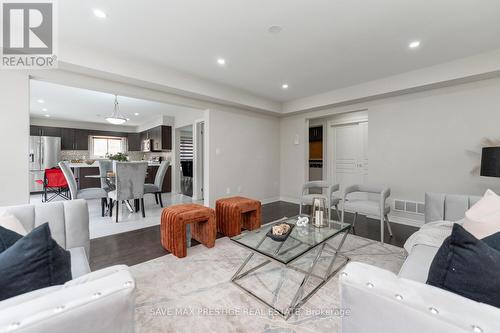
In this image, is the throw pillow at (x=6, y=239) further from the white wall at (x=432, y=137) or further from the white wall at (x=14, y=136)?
the white wall at (x=432, y=137)

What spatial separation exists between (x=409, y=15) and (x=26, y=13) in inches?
144

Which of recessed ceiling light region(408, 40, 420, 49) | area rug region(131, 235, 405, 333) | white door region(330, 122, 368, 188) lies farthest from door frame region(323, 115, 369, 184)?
area rug region(131, 235, 405, 333)

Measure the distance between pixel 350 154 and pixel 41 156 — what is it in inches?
350

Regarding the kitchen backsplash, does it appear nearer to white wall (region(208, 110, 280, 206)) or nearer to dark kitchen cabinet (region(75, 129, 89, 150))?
dark kitchen cabinet (region(75, 129, 89, 150))

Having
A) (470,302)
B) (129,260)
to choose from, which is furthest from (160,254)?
(470,302)

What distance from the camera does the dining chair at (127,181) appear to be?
362 cm

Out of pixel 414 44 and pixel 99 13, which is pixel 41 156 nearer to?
pixel 99 13

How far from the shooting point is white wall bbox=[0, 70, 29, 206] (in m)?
2.48

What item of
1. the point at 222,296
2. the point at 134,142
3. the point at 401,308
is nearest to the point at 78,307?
the point at 401,308

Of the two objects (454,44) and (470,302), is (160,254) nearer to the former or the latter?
(470,302)

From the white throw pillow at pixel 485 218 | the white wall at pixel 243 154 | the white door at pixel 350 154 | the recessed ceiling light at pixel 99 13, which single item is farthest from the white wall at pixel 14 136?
the white door at pixel 350 154

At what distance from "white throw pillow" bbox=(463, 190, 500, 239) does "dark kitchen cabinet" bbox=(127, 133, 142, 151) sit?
892 centimetres

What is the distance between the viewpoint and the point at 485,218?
4.61 feet

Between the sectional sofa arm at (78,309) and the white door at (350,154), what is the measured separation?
199 inches
